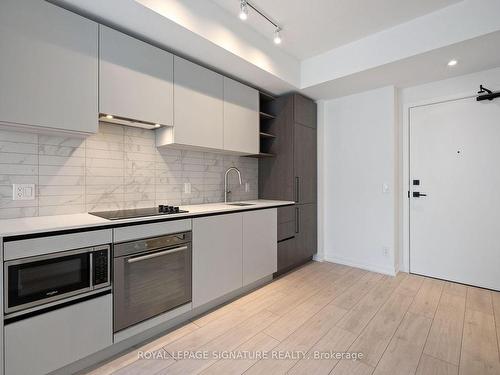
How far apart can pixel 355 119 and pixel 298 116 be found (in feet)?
2.63

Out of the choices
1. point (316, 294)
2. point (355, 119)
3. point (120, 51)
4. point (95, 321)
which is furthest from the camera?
point (355, 119)

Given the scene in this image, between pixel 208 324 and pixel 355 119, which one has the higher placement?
pixel 355 119

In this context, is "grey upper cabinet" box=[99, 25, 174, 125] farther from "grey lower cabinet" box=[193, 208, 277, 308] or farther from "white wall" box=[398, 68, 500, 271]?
"white wall" box=[398, 68, 500, 271]

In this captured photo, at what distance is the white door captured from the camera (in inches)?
102

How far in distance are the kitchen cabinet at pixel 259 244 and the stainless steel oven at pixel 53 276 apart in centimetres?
131

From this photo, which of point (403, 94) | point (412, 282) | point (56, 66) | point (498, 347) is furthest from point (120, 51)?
point (412, 282)

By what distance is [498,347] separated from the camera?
1734mm

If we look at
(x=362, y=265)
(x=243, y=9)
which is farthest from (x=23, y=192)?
(x=362, y=265)

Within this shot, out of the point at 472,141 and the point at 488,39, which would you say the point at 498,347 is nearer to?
the point at 472,141

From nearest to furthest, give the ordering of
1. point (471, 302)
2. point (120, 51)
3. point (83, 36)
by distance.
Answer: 1. point (83, 36)
2. point (120, 51)
3. point (471, 302)

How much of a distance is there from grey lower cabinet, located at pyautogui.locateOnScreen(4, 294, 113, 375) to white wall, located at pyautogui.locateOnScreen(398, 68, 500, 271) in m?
3.31

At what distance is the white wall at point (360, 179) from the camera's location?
3.08 meters

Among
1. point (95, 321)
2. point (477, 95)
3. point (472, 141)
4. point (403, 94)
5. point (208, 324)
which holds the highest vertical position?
point (403, 94)

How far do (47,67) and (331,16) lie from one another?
229cm
